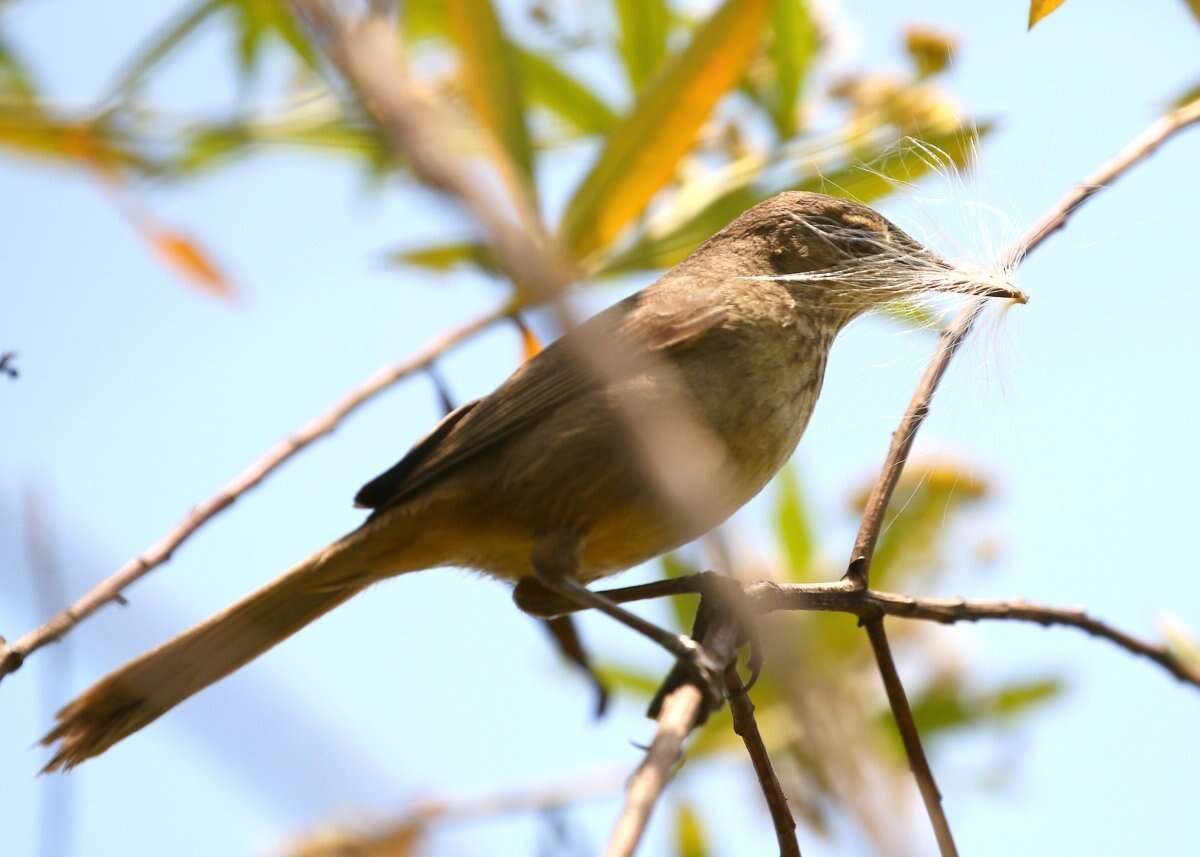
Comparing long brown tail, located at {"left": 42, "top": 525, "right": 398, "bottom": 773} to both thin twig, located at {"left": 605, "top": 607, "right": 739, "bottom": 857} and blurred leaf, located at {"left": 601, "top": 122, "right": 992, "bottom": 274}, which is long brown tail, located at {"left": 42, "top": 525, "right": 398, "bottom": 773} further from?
thin twig, located at {"left": 605, "top": 607, "right": 739, "bottom": 857}

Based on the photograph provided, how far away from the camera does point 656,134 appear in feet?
11.9

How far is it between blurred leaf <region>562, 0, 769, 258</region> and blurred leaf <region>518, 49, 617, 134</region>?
2.55 feet

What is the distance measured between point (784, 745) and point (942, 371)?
1.43 m

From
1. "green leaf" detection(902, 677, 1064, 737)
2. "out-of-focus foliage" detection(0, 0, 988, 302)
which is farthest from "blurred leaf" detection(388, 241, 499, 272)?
"green leaf" detection(902, 677, 1064, 737)

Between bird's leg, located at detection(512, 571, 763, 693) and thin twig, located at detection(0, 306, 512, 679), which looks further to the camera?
bird's leg, located at detection(512, 571, 763, 693)

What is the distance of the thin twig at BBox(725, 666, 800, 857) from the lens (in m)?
2.32

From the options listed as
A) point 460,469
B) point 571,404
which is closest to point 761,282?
point 571,404

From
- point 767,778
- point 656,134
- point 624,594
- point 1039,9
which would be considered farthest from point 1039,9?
point 624,594

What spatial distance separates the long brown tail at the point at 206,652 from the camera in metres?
3.49

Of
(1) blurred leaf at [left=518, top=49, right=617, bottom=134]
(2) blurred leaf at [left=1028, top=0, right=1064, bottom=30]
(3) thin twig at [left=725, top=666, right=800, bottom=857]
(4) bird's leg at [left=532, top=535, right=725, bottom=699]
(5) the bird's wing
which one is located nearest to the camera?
(3) thin twig at [left=725, top=666, right=800, bottom=857]

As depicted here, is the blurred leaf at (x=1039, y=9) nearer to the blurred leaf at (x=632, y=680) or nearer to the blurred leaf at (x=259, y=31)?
the blurred leaf at (x=259, y=31)

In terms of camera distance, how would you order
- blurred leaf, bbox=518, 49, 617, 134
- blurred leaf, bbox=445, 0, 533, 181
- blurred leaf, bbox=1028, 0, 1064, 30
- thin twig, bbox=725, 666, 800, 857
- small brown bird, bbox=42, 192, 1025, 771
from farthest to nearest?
1. blurred leaf, bbox=518, 49, 617, 134
2. small brown bird, bbox=42, 192, 1025, 771
3. blurred leaf, bbox=445, 0, 533, 181
4. blurred leaf, bbox=1028, 0, 1064, 30
5. thin twig, bbox=725, 666, 800, 857

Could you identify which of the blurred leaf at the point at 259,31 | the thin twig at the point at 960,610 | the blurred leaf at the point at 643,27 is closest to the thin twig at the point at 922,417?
the thin twig at the point at 960,610

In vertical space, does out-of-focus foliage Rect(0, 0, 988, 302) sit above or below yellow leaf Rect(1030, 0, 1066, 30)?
above
